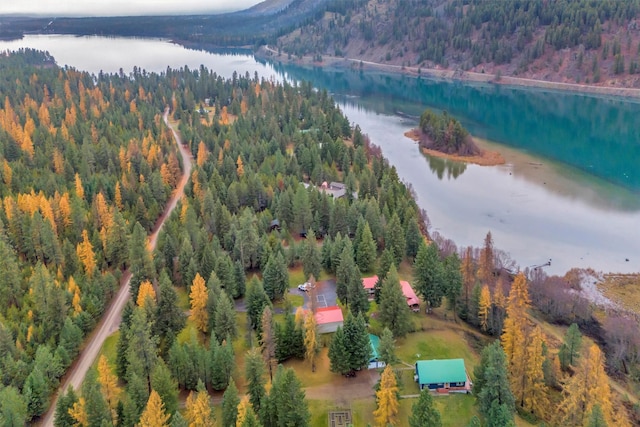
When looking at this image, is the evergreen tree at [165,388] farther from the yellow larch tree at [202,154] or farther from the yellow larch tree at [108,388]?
the yellow larch tree at [202,154]

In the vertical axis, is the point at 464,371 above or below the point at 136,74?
below

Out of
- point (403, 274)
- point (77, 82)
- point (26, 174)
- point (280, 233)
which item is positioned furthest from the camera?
point (77, 82)

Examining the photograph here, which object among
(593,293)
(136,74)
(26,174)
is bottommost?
(593,293)

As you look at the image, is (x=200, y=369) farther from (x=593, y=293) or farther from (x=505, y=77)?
(x=505, y=77)

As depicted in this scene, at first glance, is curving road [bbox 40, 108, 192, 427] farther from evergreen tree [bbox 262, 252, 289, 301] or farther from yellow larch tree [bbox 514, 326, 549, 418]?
yellow larch tree [bbox 514, 326, 549, 418]

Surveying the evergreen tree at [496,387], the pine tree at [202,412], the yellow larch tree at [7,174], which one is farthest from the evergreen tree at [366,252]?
the yellow larch tree at [7,174]

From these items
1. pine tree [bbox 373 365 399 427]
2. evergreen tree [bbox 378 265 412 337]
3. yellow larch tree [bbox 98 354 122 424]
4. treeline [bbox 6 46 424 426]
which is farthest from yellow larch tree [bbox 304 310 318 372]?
yellow larch tree [bbox 98 354 122 424]

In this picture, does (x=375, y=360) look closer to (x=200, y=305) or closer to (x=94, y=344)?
(x=200, y=305)

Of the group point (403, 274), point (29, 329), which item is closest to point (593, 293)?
point (403, 274)
